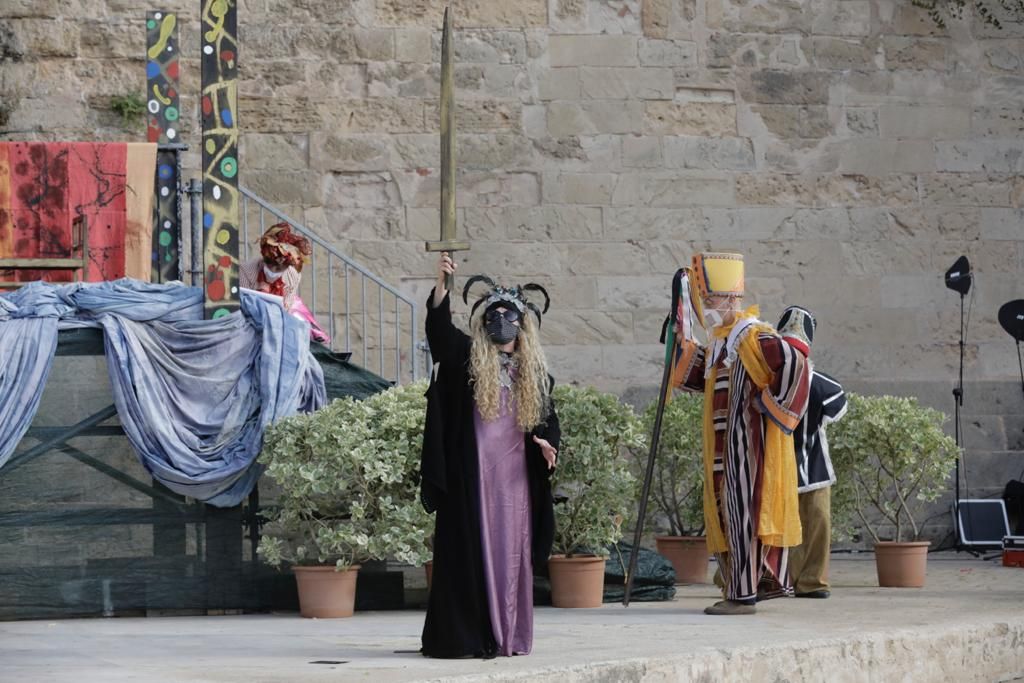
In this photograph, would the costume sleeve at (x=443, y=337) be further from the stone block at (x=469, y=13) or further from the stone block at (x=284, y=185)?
the stone block at (x=469, y=13)

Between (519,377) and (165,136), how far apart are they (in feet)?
14.9

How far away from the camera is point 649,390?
12.9 meters

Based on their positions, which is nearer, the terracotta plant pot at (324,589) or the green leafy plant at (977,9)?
the terracotta plant pot at (324,589)

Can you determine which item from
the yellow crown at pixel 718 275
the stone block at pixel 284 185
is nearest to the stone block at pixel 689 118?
the stone block at pixel 284 185

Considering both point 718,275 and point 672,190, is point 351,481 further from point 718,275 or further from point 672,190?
point 672,190

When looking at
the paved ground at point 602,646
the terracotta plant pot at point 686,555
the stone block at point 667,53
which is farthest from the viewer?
the stone block at point 667,53

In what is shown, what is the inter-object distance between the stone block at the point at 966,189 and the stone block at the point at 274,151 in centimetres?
515

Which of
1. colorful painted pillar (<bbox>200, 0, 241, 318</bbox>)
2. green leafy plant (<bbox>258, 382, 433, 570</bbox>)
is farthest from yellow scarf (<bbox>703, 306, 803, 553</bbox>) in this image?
colorful painted pillar (<bbox>200, 0, 241, 318</bbox>)

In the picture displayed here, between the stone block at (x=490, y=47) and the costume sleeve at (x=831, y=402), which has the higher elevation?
the stone block at (x=490, y=47)

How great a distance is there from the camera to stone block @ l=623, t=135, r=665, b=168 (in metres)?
13.0

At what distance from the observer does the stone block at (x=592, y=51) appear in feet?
42.5

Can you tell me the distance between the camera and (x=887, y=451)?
1040 cm

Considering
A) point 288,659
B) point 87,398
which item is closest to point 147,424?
point 87,398

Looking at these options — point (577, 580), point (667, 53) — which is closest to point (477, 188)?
point (667, 53)
